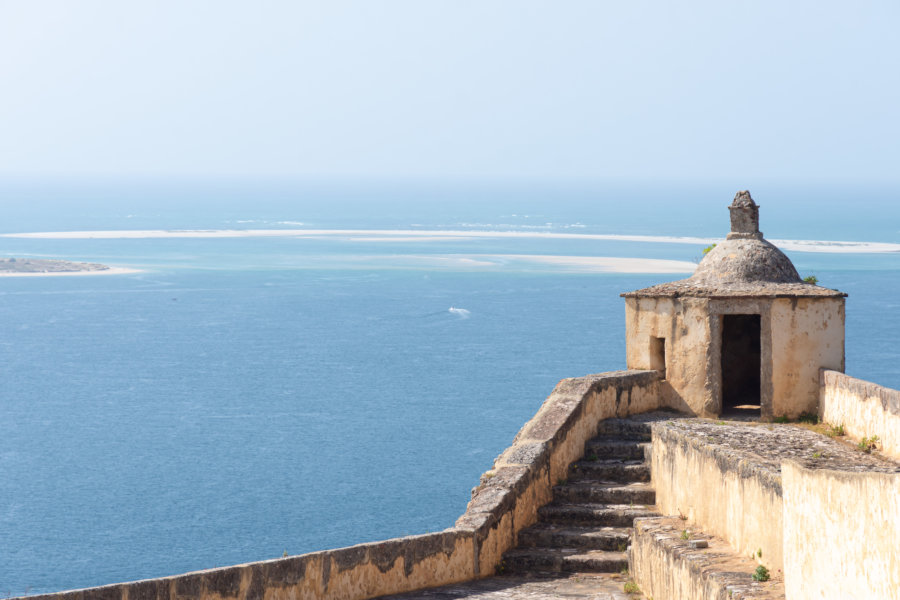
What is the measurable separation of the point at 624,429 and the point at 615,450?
1.76 feet

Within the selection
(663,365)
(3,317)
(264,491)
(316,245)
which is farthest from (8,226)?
(663,365)

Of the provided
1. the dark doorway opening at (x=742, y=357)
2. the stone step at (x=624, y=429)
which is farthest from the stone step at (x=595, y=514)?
the dark doorway opening at (x=742, y=357)

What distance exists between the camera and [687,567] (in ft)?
25.8

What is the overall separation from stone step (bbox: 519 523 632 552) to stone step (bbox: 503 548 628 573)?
8 cm

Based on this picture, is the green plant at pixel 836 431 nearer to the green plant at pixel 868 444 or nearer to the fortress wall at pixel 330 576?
the green plant at pixel 868 444

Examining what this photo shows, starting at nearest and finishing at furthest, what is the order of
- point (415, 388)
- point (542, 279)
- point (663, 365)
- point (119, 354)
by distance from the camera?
1. point (663, 365)
2. point (415, 388)
3. point (119, 354)
4. point (542, 279)

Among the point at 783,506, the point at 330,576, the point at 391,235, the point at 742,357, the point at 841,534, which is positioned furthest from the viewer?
the point at 391,235

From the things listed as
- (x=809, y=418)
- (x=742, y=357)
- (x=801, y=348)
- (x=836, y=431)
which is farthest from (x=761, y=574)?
(x=742, y=357)

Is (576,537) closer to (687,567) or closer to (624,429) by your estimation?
(687,567)

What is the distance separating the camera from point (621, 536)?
9.88 meters

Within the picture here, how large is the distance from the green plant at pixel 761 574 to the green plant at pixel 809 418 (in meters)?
5.56

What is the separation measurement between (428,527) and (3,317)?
4835cm

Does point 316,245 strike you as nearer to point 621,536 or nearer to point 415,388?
point 415,388

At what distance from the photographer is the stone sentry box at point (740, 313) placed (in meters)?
12.8
